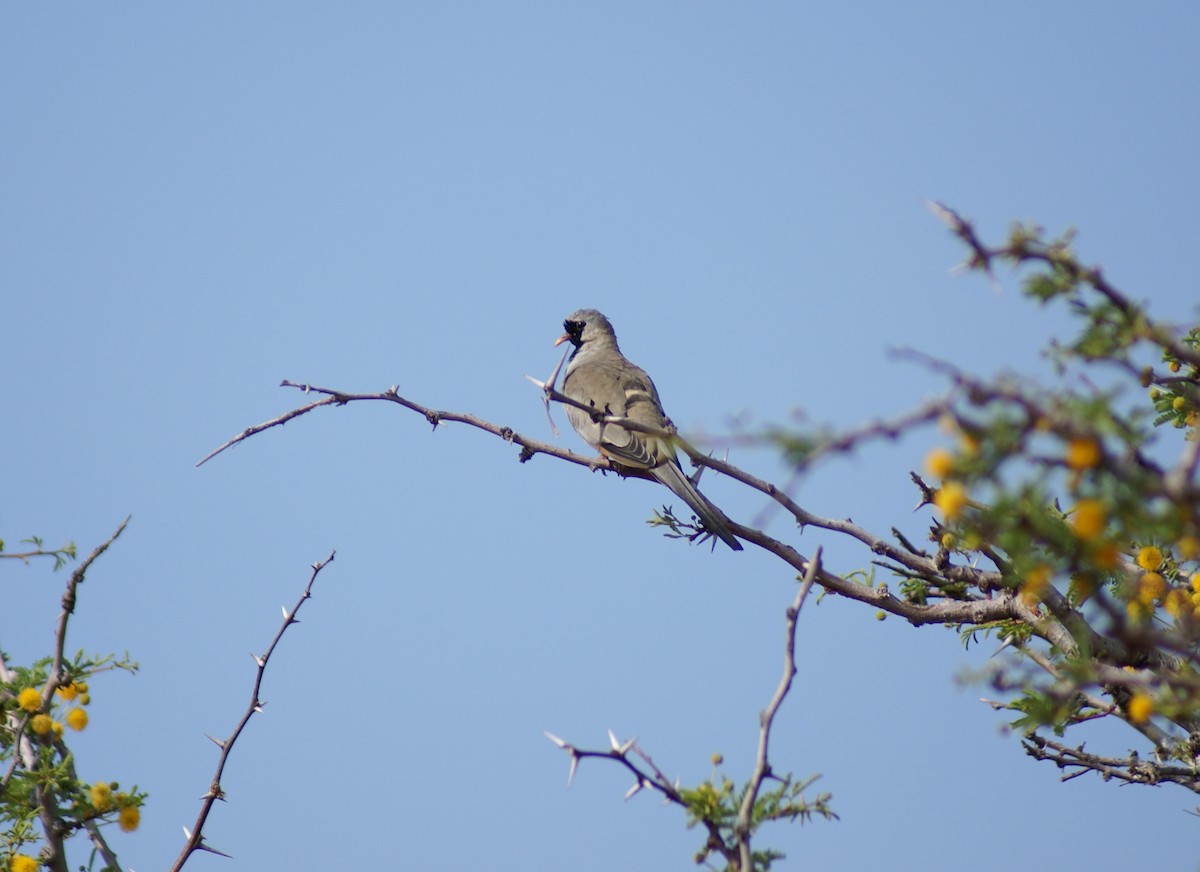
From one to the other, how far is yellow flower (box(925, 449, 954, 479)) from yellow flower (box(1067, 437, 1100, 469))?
17 cm

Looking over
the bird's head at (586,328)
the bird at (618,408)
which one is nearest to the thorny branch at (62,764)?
the bird at (618,408)

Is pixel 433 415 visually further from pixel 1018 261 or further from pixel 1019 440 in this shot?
pixel 1019 440

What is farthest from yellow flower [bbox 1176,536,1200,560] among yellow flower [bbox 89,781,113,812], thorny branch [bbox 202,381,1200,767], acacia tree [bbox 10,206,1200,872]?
yellow flower [bbox 89,781,113,812]

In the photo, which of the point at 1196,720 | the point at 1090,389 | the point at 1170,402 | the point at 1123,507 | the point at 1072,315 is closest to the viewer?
the point at 1123,507

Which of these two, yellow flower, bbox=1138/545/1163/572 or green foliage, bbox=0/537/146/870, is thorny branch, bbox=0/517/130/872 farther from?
yellow flower, bbox=1138/545/1163/572

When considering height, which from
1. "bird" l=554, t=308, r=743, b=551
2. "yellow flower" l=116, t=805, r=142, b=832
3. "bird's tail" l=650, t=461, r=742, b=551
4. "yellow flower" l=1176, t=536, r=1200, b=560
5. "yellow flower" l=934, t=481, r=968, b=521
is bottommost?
"yellow flower" l=1176, t=536, r=1200, b=560

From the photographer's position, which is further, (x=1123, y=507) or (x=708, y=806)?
(x=708, y=806)

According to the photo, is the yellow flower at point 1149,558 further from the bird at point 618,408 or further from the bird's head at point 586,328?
the bird's head at point 586,328

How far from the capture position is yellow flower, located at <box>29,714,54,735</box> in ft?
13.0

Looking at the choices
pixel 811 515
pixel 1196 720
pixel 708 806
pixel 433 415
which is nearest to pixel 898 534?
pixel 811 515

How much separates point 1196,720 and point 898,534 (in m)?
1.20

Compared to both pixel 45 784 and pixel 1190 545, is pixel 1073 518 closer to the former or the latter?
pixel 1190 545

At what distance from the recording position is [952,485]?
194cm

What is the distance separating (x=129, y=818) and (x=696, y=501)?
3239 mm
